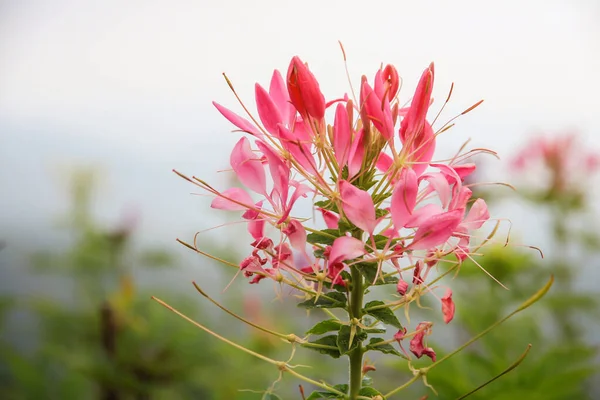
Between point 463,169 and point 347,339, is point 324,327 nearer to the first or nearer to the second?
point 347,339

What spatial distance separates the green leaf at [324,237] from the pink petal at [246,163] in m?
0.06

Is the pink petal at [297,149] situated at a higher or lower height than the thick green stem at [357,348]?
higher

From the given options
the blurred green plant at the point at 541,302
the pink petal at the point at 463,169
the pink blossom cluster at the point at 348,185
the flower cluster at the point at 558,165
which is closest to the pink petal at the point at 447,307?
the pink blossom cluster at the point at 348,185

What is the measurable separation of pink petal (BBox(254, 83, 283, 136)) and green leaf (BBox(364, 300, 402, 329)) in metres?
0.16

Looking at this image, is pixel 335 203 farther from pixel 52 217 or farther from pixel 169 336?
pixel 52 217

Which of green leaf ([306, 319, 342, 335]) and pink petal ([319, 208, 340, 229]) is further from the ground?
pink petal ([319, 208, 340, 229])

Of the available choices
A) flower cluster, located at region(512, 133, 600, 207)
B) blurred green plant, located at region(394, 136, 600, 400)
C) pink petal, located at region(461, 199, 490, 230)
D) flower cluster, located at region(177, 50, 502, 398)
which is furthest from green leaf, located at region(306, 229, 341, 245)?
flower cluster, located at region(512, 133, 600, 207)

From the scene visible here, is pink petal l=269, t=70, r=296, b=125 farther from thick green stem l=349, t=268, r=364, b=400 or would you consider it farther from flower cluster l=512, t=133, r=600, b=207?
flower cluster l=512, t=133, r=600, b=207

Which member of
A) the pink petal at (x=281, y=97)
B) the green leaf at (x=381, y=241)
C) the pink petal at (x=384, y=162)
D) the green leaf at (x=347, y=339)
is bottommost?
the green leaf at (x=347, y=339)

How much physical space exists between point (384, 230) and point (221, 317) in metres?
1.33

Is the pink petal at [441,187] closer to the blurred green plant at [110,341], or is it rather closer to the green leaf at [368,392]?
the green leaf at [368,392]

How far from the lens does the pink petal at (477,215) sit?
1.53ft

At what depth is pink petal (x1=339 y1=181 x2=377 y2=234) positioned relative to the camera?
15.4 inches

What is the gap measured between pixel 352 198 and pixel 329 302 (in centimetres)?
10
